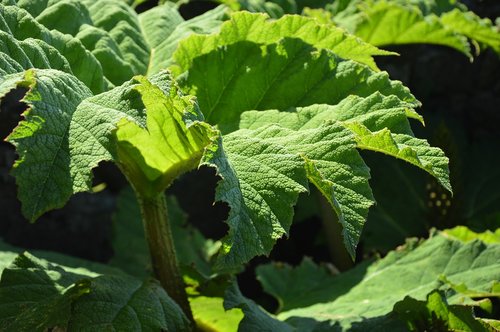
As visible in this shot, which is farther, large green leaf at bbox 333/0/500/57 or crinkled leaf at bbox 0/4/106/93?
large green leaf at bbox 333/0/500/57

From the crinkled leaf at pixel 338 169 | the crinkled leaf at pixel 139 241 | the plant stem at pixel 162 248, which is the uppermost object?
the crinkled leaf at pixel 338 169

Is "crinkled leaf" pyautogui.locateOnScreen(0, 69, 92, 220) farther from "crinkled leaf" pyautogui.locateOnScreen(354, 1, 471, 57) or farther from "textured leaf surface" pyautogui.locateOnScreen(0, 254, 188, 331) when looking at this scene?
"crinkled leaf" pyautogui.locateOnScreen(354, 1, 471, 57)

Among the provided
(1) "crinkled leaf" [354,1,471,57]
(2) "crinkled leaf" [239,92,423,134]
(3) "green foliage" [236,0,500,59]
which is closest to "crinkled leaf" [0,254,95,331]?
(2) "crinkled leaf" [239,92,423,134]

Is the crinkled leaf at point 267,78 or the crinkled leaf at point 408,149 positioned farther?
the crinkled leaf at point 267,78

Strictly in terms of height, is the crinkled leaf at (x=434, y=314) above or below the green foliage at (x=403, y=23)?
below

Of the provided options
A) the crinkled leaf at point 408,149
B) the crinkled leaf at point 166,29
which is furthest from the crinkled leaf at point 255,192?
the crinkled leaf at point 166,29

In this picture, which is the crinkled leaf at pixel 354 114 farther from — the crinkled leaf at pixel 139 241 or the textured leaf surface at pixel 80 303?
the crinkled leaf at pixel 139 241

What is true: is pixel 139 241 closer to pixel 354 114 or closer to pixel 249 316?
pixel 249 316

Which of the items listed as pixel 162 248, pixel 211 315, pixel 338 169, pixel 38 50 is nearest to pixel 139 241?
pixel 211 315
